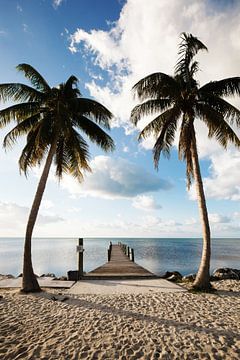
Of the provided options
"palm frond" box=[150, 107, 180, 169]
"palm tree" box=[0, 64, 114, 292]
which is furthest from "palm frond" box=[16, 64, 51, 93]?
"palm frond" box=[150, 107, 180, 169]

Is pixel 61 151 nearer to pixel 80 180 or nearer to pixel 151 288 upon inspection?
pixel 80 180

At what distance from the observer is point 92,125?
Result: 35.6ft

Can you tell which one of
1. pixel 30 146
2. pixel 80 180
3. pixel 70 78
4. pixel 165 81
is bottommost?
pixel 80 180

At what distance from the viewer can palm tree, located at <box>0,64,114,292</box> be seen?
30.3ft

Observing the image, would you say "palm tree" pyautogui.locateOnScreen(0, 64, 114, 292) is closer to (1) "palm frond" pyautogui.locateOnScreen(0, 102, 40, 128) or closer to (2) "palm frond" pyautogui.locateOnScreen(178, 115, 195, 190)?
(1) "palm frond" pyautogui.locateOnScreen(0, 102, 40, 128)

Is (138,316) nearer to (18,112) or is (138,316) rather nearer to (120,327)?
(120,327)

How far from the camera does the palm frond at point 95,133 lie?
1076cm

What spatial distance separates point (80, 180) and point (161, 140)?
4.91 m

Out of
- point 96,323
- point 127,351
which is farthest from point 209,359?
point 96,323

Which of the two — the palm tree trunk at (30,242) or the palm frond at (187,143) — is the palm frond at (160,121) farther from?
the palm tree trunk at (30,242)

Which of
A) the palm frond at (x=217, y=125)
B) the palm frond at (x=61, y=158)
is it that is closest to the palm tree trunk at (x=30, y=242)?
the palm frond at (x=61, y=158)

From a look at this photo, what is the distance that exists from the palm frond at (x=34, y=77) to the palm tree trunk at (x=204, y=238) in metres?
6.65

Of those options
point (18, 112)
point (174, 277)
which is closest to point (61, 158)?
point (18, 112)

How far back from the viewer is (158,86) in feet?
30.9
